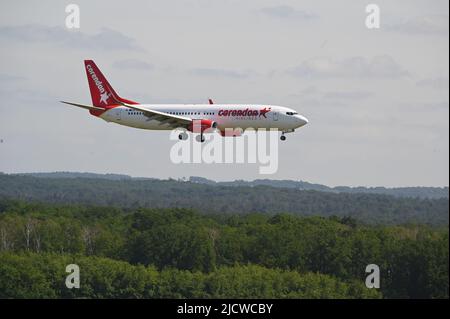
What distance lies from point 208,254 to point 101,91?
1761cm

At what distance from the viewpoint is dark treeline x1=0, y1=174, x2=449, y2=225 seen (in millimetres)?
136000

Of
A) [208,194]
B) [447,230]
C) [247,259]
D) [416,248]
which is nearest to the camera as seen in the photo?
[447,230]

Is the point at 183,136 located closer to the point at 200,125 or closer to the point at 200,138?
the point at 200,125

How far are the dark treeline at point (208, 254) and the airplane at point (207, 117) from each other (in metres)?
12.3

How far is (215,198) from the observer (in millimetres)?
151750

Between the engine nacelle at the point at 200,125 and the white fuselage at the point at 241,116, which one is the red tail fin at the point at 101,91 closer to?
the white fuselage at the point at 241,116

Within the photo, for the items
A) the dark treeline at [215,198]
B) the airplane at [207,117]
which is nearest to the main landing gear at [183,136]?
the airplane at [207,117]

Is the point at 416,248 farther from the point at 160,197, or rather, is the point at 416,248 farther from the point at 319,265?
the point at 160,197

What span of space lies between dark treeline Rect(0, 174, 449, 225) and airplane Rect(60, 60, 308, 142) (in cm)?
1421

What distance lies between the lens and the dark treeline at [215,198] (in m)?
136

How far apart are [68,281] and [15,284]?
4.93 metres

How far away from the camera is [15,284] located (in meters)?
124

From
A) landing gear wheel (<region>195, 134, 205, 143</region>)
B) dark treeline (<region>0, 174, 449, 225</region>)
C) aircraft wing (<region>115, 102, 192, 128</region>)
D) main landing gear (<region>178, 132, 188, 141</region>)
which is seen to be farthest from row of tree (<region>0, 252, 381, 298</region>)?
aircraft wing (<region>115, 102, 192, 128</region>)
